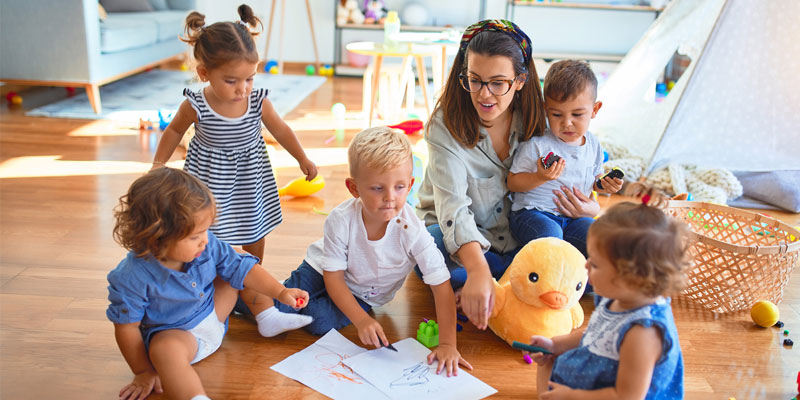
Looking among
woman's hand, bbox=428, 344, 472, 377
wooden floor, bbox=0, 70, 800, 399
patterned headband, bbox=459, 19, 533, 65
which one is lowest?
wooden floor, bbox=0, 70, 800, 399

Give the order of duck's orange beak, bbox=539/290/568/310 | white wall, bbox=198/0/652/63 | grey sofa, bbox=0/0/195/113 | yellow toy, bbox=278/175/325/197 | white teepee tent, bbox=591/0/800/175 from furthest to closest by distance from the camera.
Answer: white wall, bbox=198/0/652/63 < grey sofa, bbox=0/0/195/113 < white teepee tent, bbox=591/0/800/175 < yellow toy, bbox=278/175/325/197 < duck's orange beak, bbox=539/290/568/310

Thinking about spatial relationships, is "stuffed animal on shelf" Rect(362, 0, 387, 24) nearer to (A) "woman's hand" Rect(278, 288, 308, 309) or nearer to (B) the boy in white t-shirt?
(B) the boy in white t-shirt

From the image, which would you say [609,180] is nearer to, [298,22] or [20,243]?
[20,243]

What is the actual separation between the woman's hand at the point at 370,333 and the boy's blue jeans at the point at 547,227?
0.45 m

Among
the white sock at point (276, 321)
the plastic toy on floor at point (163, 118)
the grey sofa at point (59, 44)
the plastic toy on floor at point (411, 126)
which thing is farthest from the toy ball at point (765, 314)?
the grey sofa at point (59, 44)

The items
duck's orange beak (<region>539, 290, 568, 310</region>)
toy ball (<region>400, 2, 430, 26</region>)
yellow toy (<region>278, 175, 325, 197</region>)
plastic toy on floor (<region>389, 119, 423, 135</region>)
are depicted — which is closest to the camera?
duck's orange beak (<region>539, 290, 568, 310</region>)

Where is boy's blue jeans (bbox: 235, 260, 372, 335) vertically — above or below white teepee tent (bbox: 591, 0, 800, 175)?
below

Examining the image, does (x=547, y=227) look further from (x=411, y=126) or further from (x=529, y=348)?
(x=411, y=126)

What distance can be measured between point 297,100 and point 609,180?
2575 mm

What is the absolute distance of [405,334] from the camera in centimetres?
145

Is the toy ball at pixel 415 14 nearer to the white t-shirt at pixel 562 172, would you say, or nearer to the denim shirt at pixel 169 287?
the white t-shirt at pixel 562 172

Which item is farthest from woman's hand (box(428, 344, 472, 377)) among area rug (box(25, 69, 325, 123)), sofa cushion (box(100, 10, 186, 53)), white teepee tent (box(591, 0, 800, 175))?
sofa cushion (box(100, 10, 186, 53))

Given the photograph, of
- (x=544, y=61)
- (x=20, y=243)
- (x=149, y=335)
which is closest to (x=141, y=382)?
(x=149, y=335)

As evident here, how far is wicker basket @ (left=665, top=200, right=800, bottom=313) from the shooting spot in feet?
4.95
